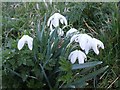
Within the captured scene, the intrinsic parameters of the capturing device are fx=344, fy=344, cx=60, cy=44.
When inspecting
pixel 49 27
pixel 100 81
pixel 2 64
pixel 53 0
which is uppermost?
pixel 53 0

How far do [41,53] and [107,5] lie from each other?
0.95m

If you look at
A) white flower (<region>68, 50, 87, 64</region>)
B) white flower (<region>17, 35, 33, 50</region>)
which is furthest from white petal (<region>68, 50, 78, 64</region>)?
white flower (<region>17, 35, 33, 50</region>)

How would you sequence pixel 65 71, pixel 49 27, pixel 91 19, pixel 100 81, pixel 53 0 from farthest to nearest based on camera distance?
pixel 53 0, pixel 91 19, pixel 49 27, pixel 100 81, pixel 65 71

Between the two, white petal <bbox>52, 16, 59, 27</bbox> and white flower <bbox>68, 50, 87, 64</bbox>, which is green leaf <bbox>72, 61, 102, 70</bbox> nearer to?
white flower <bbox>68, 50, 87, 64</bbox>

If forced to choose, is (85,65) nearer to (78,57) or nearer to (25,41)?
(78,57)

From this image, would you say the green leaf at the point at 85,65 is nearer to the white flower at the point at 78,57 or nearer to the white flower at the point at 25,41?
the white flower at the point at 78,57

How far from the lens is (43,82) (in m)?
1.69

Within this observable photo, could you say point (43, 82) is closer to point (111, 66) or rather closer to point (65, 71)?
point (65, 71)

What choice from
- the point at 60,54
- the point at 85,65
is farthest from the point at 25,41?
the point at 85,65

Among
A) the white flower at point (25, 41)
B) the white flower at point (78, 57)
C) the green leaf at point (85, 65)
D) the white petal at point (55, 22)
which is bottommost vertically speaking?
the green leaf at point (85, 65)

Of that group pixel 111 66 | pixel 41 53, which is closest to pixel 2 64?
pixel 41 53

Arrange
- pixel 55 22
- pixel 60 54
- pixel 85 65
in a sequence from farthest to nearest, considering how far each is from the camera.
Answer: pixel 55 22 → pixel 60 54 → pixel 85 65

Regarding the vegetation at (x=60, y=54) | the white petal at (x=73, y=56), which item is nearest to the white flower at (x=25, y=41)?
the vegetation at (x=60, y=54)

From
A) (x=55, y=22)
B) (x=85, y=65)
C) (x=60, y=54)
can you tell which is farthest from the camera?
(x=55, y=22)
